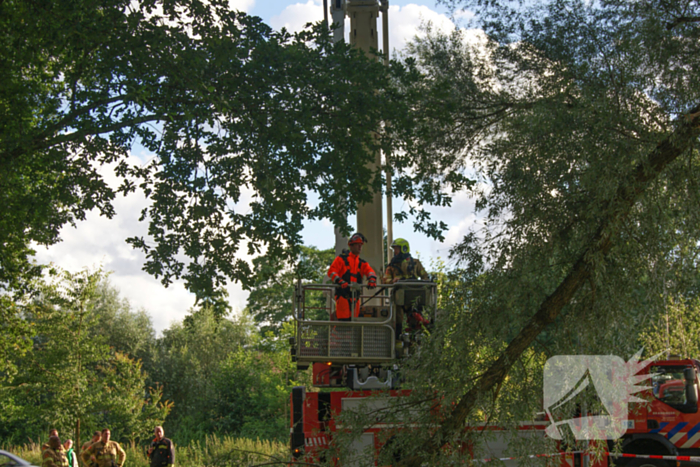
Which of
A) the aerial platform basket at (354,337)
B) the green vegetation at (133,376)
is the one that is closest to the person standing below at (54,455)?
the green vegetation at (133,376)

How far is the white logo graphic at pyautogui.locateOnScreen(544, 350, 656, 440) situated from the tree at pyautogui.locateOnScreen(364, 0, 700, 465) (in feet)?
0.51

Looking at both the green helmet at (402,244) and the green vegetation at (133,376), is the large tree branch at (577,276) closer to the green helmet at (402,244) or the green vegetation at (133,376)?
the green helmet at (402,244)

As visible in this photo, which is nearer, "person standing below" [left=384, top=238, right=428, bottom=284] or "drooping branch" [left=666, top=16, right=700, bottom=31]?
"drooping branch" [left=666, top=16, right=700, bottom=31]

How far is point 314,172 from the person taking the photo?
35.1ft

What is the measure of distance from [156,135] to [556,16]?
7.28 m

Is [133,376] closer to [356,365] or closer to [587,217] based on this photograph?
[356,365]

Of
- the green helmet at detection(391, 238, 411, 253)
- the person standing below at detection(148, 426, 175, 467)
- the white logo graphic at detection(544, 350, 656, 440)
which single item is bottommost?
the person standing below at detection(148, 426, 175, 467)

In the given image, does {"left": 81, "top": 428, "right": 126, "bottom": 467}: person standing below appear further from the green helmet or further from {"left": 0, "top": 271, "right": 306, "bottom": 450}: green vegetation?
the green helmet

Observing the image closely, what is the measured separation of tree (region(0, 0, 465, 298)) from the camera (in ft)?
31.9

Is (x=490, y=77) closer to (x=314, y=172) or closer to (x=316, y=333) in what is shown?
(x=314, y=172)

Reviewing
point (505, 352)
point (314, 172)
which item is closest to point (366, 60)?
point (314, 172)

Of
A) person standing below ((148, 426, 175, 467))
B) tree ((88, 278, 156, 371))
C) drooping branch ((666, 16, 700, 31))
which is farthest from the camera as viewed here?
tree ((88, 278, 156, 371))

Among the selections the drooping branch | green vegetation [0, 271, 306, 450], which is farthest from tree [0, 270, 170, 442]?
the drooping branch

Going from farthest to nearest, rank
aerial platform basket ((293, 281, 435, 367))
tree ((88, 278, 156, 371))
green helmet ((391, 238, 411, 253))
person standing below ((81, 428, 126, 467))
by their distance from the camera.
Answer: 1. tree ((88, 278, 156, 371))
2. person standing below ((81, 428, 126, 467))
3. green helmet ((391, 238, 411, 253))
4. aerial platform basket ((293, 281, 435, 367))
